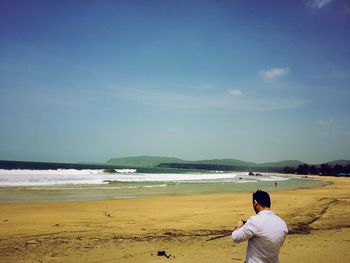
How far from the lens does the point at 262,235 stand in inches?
134

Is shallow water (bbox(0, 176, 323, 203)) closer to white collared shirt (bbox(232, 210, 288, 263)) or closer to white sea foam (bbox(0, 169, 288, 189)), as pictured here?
white sea foam (bbox(0, 169, 288, 189))

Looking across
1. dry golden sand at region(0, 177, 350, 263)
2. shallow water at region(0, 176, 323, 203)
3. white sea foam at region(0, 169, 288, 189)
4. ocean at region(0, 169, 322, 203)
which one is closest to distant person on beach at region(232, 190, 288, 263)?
dry golden sand at region(0, 177, 350, 263)

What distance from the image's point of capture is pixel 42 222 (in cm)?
1127

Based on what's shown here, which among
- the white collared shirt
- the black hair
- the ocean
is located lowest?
the ocean

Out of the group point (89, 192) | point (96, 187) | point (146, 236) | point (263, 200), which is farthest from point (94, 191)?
point (263, 200)

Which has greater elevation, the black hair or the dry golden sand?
the black hair

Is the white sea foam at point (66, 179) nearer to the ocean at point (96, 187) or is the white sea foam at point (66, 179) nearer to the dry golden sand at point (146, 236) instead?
the ocean at point (96, 187)

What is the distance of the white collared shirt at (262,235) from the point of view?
338 cm

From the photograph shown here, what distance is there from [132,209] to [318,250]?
8837mm

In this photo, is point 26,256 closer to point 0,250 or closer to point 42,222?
point 0,250

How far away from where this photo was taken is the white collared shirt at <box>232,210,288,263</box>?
3.38 m

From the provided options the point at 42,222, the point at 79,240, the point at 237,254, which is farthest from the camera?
the point at 42,222

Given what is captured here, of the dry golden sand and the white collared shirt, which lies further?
the dry golden sand

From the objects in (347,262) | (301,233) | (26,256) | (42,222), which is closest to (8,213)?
(42,222)
